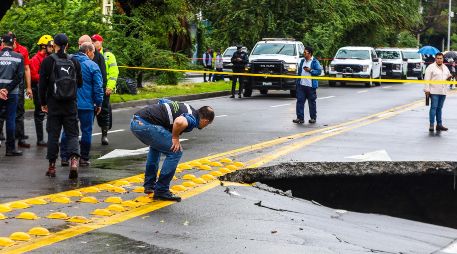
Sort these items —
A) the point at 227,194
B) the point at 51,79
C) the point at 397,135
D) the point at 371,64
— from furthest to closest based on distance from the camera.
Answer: the point at 371,64, the point at 397,135, the point at 51,79, the point at 227,194

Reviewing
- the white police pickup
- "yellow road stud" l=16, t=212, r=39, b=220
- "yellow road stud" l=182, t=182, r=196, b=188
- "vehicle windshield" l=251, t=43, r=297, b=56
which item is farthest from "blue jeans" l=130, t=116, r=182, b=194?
the white police pickup

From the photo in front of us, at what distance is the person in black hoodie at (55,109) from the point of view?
1112 centimetres

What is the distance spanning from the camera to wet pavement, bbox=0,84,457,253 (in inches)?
307

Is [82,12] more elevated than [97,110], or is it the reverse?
[82,12]

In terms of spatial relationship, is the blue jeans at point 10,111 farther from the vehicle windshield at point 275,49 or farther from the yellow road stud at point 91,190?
the vehicle windshield at point 275,49

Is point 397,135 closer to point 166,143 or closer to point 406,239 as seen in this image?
point 406,239

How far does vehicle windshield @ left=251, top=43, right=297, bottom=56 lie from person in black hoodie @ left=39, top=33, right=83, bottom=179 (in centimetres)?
2147

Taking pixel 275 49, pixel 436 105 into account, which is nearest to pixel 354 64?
pixel 275 49

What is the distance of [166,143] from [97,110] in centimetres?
329

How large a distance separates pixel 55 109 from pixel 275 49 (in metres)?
22.1

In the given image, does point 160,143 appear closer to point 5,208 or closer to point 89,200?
point 89,200

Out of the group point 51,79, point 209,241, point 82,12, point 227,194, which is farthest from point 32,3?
point 209,241

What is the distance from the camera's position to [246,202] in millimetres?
9766

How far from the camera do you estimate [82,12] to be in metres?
24.5
